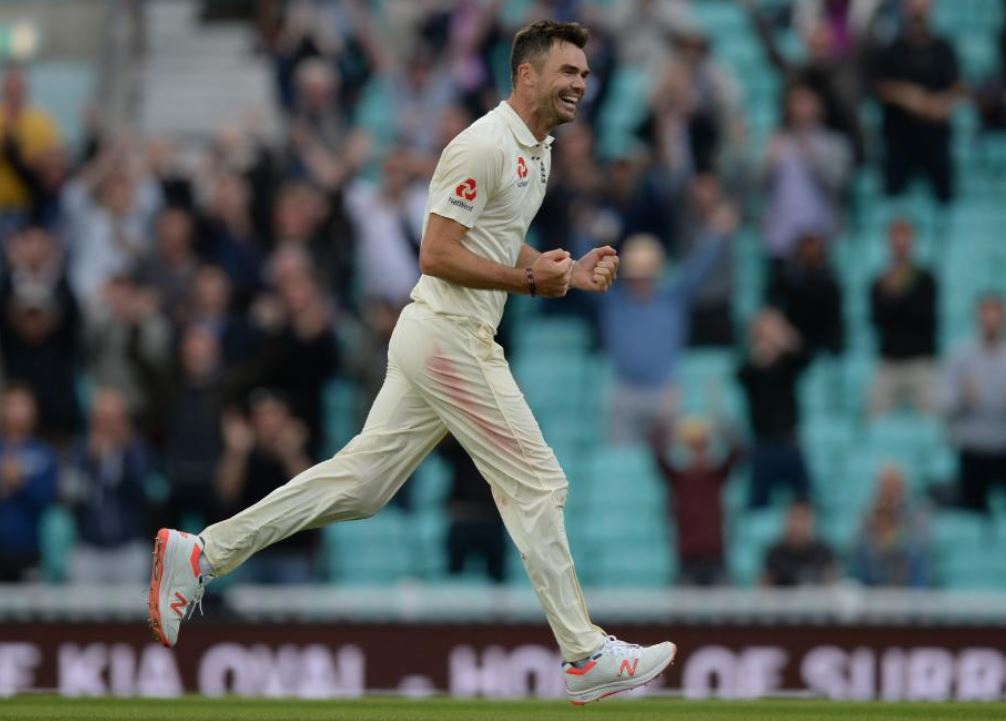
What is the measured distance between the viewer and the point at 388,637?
12125mm

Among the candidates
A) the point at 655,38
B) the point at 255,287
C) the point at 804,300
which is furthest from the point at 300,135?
the point at 804,300

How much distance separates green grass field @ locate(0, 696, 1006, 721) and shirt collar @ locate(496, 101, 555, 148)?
234 centimetres

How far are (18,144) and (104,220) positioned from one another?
3.00 feet

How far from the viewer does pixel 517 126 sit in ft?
26.3

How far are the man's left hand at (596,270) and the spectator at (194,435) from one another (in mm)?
5943

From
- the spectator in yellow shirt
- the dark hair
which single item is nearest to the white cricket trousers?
the dark hair

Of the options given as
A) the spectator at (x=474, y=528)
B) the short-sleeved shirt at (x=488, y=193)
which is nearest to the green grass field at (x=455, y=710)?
the short-sleeved shirt at (x=488, y=193)

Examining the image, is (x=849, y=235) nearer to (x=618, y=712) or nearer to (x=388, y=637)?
(x=388, y=637)

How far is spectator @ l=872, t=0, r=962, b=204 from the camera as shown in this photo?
15.1 m

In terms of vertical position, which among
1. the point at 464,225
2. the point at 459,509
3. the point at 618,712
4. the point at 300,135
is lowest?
the point at 618,712

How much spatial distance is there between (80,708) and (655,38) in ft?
28.2

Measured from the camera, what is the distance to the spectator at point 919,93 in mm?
15078

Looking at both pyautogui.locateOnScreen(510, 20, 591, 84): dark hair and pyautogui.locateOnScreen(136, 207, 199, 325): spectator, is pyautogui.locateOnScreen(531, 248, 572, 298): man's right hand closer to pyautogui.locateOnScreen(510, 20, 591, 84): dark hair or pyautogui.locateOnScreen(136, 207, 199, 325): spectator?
pyautogui.locateOnScreen(510, 20, 591, 84): dark hair

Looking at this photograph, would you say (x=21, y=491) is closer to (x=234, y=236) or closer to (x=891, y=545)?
(x=234, y=236)
